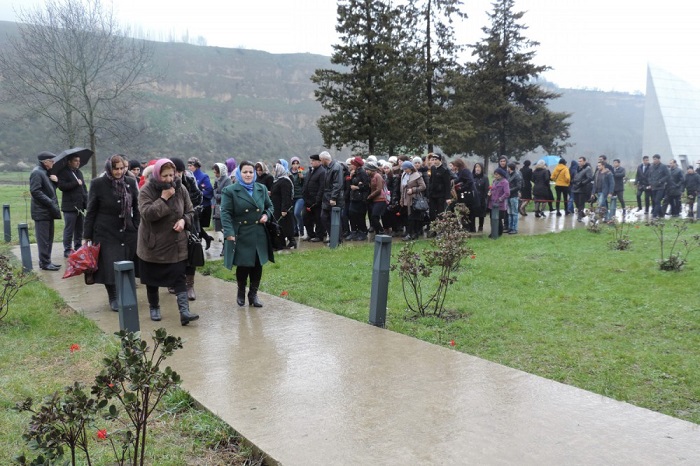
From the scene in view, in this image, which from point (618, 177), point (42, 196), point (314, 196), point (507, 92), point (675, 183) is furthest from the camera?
point (507, 92)

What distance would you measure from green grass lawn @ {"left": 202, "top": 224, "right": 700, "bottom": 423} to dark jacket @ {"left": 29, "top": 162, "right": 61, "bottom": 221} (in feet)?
9.55

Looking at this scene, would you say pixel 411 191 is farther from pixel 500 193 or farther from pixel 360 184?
pixel 500 193

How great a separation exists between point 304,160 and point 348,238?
10350cm

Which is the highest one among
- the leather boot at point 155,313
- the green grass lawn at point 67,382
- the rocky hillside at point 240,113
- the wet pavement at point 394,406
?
the rocky hillside at point 240,113

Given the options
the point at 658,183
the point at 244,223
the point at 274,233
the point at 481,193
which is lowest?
the point at 274,233

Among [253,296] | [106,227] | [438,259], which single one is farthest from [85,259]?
[438,259]

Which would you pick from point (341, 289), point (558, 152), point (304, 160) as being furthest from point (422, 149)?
point (304, 160)

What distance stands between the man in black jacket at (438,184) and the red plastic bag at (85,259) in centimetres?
767

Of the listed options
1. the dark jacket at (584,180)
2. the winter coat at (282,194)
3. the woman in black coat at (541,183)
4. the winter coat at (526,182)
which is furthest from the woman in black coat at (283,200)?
the dark jacket at (584,180)

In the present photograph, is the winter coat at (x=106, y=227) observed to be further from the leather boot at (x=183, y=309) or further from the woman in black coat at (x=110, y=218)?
the leather boot at (x=183, y=309)

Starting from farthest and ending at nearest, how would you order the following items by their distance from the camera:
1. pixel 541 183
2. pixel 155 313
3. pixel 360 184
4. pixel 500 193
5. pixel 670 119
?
pixel 670 119, pixel 541 183, pixel 500 193, pixel 360 184, pixel 155 313

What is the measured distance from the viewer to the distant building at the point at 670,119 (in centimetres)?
4191

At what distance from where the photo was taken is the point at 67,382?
15.6ft

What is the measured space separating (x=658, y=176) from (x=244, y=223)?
1574 cm
